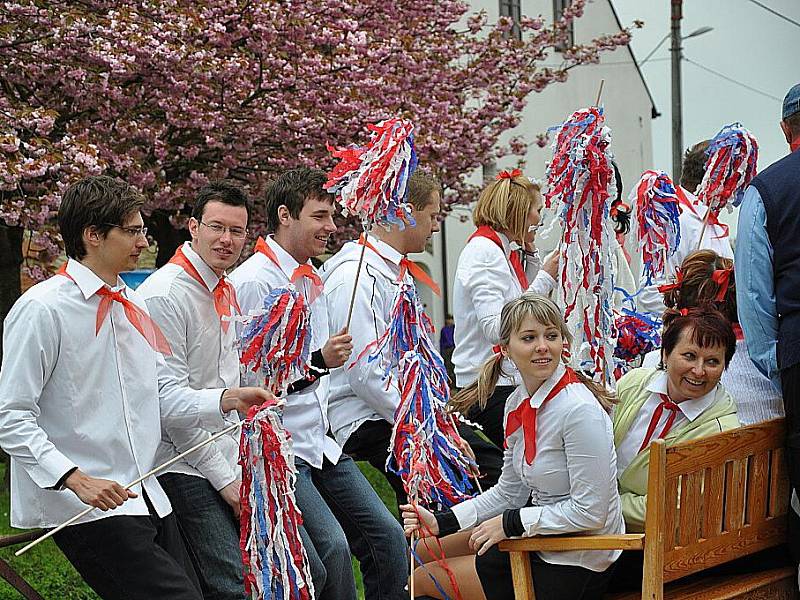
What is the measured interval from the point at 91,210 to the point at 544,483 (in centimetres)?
159

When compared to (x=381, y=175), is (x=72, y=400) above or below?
below

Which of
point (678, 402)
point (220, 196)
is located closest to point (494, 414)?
point (678, 402)

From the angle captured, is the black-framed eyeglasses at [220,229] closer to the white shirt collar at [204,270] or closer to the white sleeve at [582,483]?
the white shirt collar at [204,270]

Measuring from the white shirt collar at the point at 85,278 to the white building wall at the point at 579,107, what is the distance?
16.2 meters

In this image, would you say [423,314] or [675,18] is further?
[675,18]

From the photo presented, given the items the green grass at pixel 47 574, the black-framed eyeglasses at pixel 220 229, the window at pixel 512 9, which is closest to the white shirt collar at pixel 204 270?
the black-framed eyeglasses at pixel 220 229

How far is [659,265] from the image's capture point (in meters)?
4.93

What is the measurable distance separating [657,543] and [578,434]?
1.27ft

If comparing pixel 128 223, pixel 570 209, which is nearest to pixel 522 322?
pixel 570 209

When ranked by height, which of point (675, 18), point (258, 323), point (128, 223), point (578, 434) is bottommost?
point (578, 434)

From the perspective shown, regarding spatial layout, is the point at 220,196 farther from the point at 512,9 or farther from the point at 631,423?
the point at 512,9

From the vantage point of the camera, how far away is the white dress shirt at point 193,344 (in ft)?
11.9

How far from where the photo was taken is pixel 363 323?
4.22 metres

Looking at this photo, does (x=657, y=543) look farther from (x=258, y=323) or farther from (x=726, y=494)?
(x=258, y=323)
